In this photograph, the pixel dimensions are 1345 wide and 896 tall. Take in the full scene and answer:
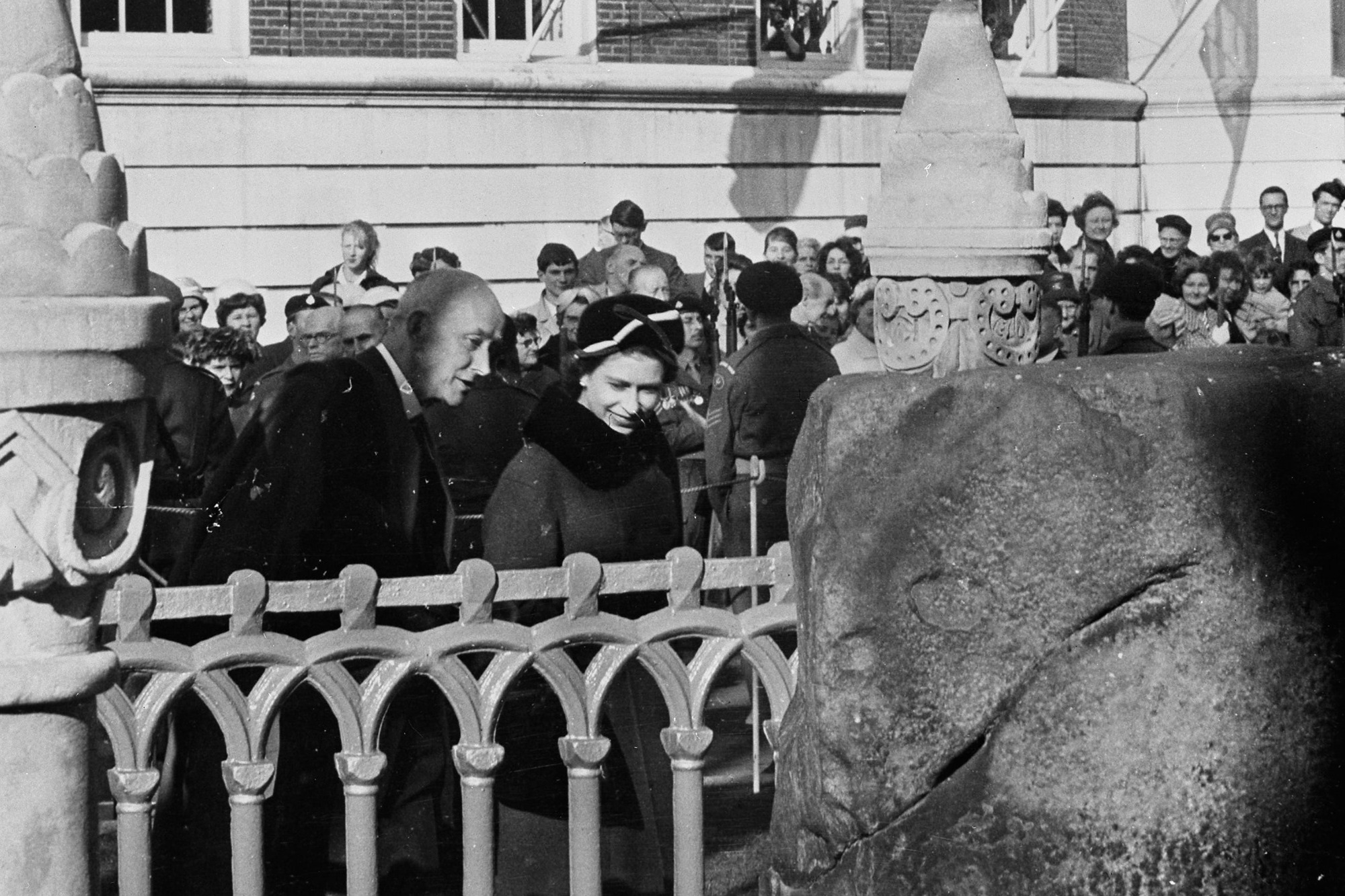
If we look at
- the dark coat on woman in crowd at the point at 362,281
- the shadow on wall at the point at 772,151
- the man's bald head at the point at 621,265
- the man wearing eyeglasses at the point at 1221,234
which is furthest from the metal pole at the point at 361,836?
the shadow on wall at the point at 772,151

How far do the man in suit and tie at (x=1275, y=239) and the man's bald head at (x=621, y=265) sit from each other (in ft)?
12.5

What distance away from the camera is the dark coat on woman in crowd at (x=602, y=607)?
4703 millimetres

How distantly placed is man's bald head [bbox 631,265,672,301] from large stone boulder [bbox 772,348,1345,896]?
7.38 m

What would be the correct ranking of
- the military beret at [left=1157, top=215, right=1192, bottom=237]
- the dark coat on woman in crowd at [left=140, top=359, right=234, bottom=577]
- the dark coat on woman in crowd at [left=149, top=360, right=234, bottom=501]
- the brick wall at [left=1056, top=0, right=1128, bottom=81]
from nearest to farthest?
the dark coat on woman in crowd at [left=140, top=359, right=234, bottom=577]
the dark coat on woman in crowd at [left=149, top=360, right=234, bottom=501]
the military beret at [left=1157, top=215, right=1192, bottom=237]
the brick wall at [left=1056, top=0, right=1128, bottom=81]

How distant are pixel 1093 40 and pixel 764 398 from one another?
1407 cm

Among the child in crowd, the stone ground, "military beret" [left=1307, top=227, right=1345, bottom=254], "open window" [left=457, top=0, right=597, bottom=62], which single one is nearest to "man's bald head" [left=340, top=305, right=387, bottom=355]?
the stone ground

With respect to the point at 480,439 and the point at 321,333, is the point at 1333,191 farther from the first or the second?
the point at 480,439

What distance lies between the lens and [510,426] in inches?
267

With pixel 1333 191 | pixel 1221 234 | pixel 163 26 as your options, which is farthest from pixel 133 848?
pixel 163 26

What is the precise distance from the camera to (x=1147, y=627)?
260 cm

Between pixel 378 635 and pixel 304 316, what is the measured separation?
14.5 feet

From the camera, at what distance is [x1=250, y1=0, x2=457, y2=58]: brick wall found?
50.0ft

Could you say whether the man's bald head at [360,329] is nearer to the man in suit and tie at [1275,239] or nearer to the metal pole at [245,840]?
the metal pole at [245,840]

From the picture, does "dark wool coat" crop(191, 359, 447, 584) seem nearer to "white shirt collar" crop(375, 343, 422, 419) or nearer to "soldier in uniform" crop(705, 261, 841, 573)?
"white shirt collar" crop(375, 343, 422, 419)
